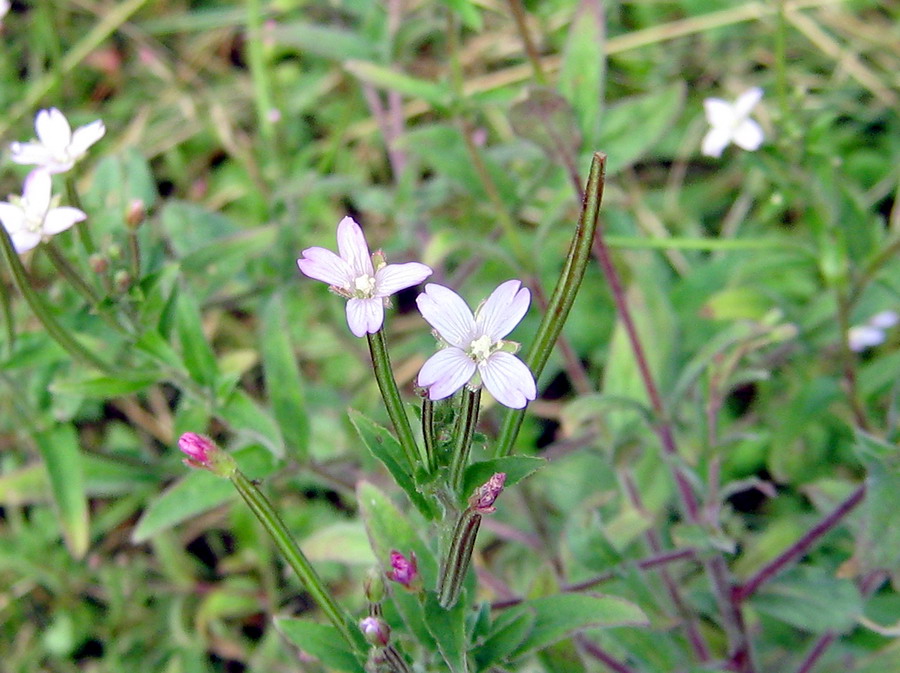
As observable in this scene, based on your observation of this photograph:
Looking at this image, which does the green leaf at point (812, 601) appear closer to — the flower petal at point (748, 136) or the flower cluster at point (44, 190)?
the flower petal at point (748, 136)

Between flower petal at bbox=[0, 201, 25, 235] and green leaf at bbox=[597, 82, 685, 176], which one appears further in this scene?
green leaf at bbox=[597, 82, 685, 176]

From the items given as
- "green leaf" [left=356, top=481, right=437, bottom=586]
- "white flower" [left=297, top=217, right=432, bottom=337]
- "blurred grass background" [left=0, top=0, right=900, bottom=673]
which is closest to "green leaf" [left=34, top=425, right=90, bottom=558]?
"blurred grass background" [left=0, top=0, right=900, bottom=673]

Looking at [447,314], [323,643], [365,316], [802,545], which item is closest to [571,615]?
[323,643]

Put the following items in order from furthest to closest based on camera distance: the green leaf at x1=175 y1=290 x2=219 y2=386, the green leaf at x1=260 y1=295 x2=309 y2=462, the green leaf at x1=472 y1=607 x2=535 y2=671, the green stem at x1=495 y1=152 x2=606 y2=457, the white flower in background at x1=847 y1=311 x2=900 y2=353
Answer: the white flower in background at x1=847 y1=311 x2=900 y2=353 < the green leaf at x1=260 y1=295 x2=309 y2=462 < the green leaf at x1=175 y1=290 x2=219 y2=386 < the green leaf at x1=472 y1=607 x2=535 y2=671 < the green stem at x1=495 y1=152 x2=606 y2=457

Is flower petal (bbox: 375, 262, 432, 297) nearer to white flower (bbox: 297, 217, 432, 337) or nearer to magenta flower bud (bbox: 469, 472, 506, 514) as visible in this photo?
white flower (bbox: 297, 217, 432, 337)

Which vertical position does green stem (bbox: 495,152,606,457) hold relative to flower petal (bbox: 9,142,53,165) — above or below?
below

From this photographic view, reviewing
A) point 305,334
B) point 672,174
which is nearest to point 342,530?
point 305,334

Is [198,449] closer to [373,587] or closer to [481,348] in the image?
[373,587]
